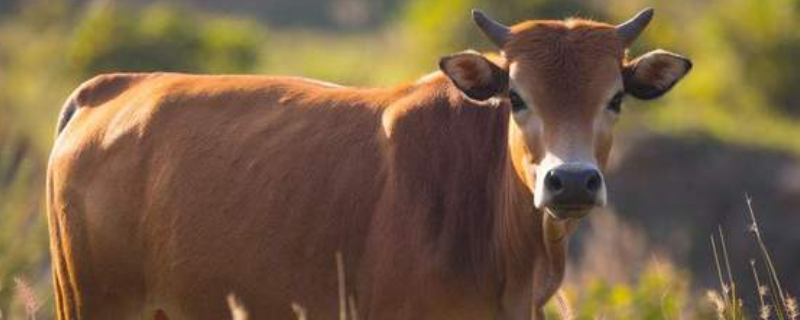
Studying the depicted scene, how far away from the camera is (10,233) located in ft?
45.4

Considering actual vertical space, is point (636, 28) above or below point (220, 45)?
above

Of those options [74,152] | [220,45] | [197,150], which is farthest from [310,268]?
[220,45]

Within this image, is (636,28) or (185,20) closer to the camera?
(636,28)

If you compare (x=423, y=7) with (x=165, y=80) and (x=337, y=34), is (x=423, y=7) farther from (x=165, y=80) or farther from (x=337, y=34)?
(x=165, y=80)

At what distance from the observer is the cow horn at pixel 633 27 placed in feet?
35.2

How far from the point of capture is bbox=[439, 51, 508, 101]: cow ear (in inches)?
416

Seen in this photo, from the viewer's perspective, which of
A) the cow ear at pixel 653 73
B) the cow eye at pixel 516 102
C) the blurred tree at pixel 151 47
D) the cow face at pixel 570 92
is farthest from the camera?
the blurred tree at pixel 151 47

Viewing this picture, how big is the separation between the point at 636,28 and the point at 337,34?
4601 centimetres

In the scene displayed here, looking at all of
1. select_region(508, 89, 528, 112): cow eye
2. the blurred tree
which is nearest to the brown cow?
select_region(508, 89, 528, 112): cow eye

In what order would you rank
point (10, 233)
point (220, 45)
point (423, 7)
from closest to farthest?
point (10, 233), point (220, 45), point (423, 7)

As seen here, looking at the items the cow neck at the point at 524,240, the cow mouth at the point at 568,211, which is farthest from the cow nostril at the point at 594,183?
the cow neck at the point at 524,240

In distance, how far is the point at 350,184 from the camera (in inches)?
435

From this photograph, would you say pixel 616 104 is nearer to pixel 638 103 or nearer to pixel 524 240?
pixel 524 240

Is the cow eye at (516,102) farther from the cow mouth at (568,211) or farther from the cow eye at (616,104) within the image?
the cow mouth at (568,211)
